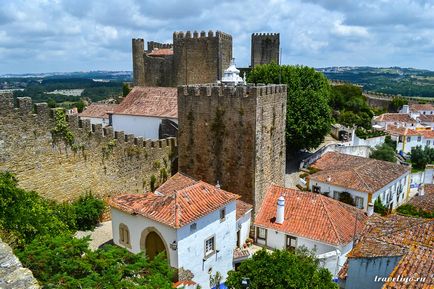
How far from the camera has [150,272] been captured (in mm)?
7664

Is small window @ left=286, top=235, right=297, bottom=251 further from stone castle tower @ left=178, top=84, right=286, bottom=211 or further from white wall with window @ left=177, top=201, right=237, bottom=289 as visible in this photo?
white wall with window @ left=177, top=201, right=237, bottom=289

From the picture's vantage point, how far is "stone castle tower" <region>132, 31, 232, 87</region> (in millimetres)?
27781

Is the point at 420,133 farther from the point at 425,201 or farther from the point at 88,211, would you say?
the point at 88,211

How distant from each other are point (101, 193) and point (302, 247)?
860 centimetres

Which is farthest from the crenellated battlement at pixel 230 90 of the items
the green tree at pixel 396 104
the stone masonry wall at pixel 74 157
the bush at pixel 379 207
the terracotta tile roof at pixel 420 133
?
the green tree at pixel 396 104

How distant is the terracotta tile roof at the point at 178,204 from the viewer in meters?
12.1

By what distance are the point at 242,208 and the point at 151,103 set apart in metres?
9.17

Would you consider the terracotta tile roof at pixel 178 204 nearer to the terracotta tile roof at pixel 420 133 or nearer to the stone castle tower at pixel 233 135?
the stone castle tower at pixel 233 135

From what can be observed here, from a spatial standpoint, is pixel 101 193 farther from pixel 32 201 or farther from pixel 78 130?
pixel 32 201

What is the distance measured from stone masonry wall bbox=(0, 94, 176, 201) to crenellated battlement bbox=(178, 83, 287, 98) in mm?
2978

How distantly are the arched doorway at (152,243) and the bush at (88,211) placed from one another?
332 centimetres

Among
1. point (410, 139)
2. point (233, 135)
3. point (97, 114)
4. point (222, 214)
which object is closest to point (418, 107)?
point (410, 139)

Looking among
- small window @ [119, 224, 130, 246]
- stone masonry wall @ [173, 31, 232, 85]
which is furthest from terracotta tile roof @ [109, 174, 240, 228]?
stone masonry wall @ [173, 31, 232, 85]

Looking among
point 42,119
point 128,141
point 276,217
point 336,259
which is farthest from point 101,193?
point 336,259
